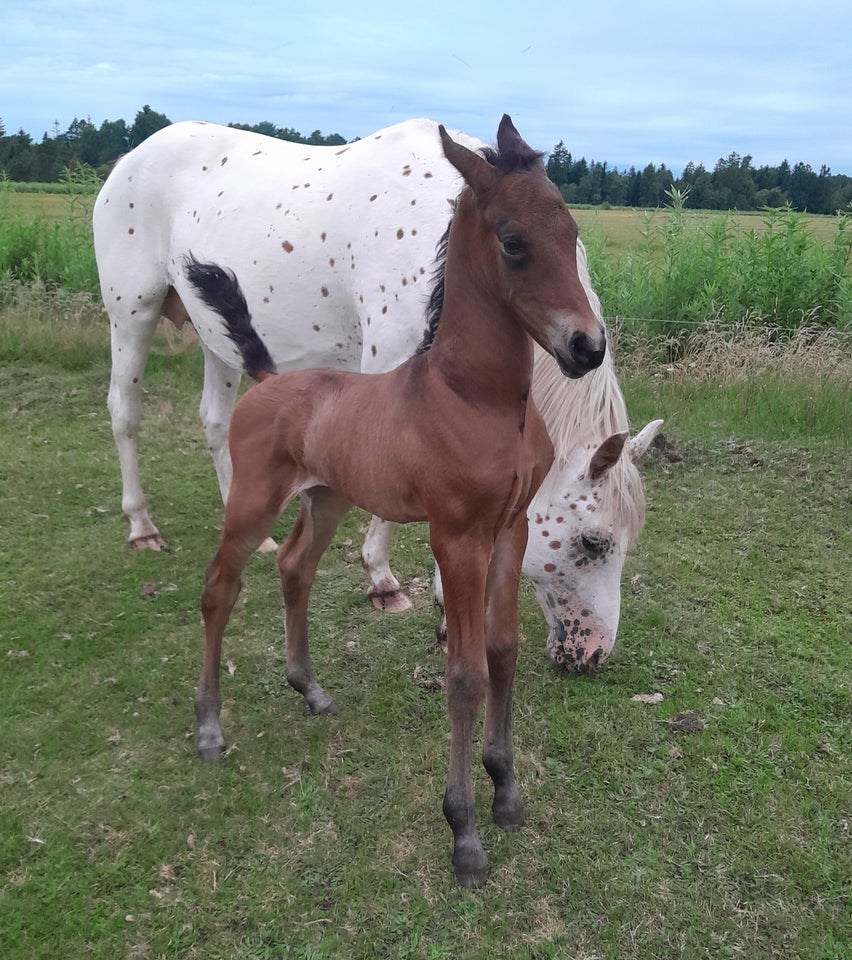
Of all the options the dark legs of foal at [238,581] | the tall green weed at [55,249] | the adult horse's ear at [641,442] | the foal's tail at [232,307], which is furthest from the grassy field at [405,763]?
the tall green weed at [55,249]

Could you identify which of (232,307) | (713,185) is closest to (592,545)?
(232,307)

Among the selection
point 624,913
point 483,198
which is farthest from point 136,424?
point 624,913

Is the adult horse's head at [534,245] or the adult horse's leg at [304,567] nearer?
the adult horse's head at [534,245]

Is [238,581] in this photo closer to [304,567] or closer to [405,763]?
[304,567]

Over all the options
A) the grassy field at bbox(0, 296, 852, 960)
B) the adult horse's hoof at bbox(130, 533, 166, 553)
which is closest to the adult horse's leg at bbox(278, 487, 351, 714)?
the grassy field at bbox(0, 296, 852, 960)

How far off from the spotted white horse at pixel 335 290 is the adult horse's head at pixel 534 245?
0.19m

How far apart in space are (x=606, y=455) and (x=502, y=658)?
0.89 meters

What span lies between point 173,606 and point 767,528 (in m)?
3.55

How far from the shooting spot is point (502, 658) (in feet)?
8.13

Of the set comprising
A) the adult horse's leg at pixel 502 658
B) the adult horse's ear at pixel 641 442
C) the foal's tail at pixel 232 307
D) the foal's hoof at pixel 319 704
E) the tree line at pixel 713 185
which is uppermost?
the tree line at pixel 713 185

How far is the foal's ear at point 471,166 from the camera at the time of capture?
188 centimetres

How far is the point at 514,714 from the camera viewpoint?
3.15 m

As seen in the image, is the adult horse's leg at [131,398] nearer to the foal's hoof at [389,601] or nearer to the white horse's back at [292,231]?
the white horse's back at [292,231]

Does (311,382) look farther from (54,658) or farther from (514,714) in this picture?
(54,658)
